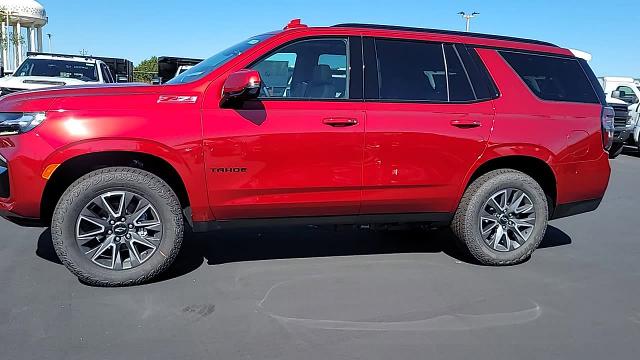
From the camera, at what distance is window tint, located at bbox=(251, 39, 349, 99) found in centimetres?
430

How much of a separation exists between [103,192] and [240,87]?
1234mm

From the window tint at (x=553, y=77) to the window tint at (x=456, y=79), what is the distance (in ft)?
1.57

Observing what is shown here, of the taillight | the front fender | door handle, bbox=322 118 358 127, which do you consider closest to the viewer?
the front fender

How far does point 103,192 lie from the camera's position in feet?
13.1

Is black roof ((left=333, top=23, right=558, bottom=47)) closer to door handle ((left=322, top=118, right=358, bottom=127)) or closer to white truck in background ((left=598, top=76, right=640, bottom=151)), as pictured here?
door handle ((left=322, top=118, right=358, bottom=127))

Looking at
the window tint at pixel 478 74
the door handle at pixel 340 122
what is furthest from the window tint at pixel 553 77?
the door handle at pixel 340 122

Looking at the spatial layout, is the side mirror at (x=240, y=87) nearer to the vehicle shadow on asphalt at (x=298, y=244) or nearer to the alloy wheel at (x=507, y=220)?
the vehicle shadow on asphalt at (x=298, y=244)

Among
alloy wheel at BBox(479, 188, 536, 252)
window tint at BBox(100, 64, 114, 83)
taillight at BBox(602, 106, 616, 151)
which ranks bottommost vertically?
alloy wheel at BBox(479, 188, 536, 252)

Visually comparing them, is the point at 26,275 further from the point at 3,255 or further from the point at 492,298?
the point at 492,298

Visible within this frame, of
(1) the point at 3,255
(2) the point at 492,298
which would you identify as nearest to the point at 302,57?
(2) the point at 492,298

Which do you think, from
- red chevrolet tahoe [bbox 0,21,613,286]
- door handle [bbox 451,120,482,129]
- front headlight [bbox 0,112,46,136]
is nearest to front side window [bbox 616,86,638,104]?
red chevrolet tahoe [bbox 0,21,613,286]

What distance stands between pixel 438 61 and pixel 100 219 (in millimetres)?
2958

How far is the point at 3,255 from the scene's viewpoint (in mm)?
4777

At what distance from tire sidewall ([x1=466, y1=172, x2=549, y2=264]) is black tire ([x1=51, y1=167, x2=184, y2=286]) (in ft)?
7.99
